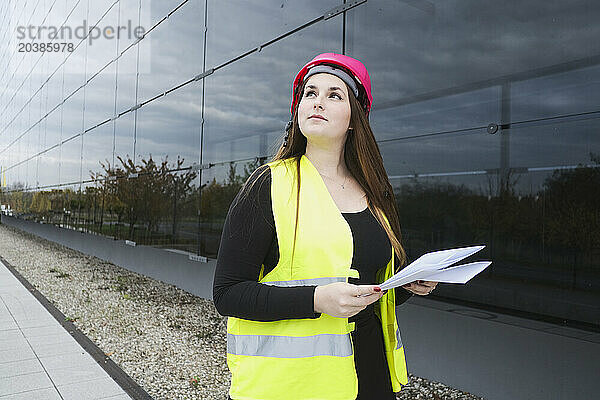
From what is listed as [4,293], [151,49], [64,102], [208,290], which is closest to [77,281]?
[4,293]

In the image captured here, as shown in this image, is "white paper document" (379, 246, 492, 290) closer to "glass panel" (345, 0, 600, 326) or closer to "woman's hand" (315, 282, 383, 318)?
"woman's hand" (315, 282, 383, 318)

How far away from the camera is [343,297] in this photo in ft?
4.07

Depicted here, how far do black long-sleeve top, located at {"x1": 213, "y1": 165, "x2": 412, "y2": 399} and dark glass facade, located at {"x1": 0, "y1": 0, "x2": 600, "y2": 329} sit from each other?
8.18 ft

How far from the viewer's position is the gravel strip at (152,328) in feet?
14.1

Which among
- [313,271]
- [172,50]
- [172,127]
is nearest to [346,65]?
[313,271]

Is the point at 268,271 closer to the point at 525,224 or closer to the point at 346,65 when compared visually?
the point at 346,65

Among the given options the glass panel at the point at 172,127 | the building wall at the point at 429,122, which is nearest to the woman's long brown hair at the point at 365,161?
the building wall at the point at 429,122

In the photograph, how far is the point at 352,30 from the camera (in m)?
5.16

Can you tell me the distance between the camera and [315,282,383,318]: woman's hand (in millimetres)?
1231

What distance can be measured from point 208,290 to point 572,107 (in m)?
6.01

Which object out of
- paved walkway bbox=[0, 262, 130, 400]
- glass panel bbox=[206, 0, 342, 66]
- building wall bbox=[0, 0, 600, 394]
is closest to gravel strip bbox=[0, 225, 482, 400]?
paved walkway bbox=[0, 262, 130, 400]

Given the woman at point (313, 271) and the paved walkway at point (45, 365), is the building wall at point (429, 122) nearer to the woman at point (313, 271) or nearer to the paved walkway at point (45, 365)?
the woman at point (313, 271)

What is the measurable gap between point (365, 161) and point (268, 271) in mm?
519

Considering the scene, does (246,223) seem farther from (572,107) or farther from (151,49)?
(151,49)
